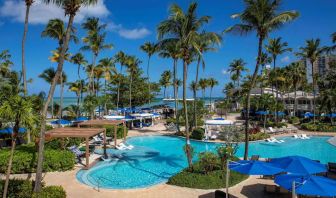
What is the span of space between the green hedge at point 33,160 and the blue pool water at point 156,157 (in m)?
1.27

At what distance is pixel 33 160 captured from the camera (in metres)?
19.7

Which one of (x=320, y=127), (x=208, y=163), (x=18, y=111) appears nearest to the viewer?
(x=18, y=111)

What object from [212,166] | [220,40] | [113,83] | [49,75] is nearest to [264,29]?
[220,40]

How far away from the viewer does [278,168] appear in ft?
43.5

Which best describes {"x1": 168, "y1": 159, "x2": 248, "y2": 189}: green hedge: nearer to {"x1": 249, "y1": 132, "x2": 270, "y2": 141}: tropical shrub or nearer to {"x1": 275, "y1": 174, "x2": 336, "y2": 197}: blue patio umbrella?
{"x1": 275, "y1": 174, "x2": 336, "y2": 197}: blue patio umbrella

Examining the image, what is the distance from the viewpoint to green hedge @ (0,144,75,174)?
19469 mm

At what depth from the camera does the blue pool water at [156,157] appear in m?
19.4

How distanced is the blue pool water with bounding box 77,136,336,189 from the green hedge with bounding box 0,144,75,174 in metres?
1.27

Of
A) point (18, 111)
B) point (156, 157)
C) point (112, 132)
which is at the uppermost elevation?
point (18, 111)

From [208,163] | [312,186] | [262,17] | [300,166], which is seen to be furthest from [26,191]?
[262,17]

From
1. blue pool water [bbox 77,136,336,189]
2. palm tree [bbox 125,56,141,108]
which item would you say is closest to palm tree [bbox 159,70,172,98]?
palm tree [bbox 125,56,141,108]

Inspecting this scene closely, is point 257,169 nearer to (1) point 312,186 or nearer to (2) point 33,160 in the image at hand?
(1) point 312,186

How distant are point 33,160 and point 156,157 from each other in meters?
10.3

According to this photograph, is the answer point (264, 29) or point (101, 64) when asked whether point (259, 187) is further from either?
point (101, 64)
